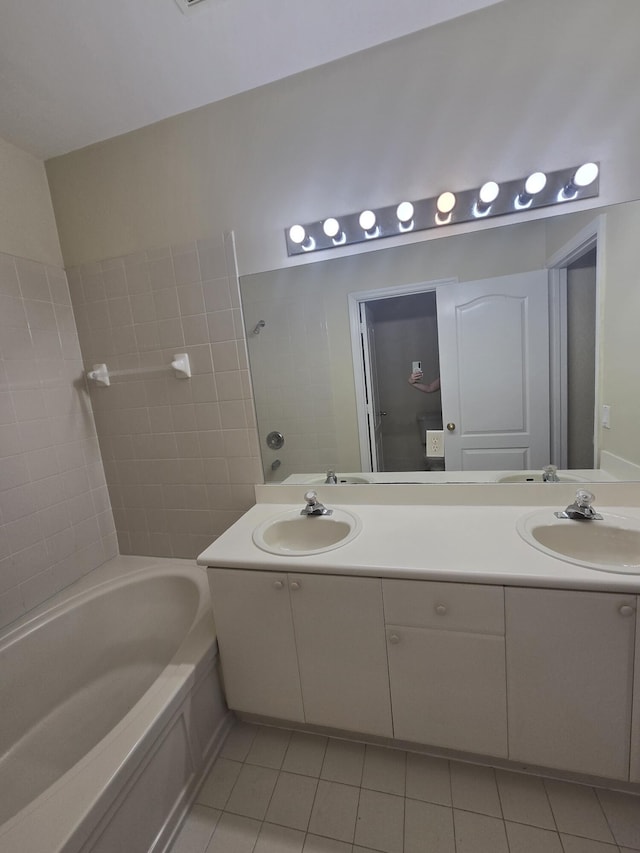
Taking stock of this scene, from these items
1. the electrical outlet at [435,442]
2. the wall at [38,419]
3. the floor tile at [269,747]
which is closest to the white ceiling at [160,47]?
the wall at [38,419]

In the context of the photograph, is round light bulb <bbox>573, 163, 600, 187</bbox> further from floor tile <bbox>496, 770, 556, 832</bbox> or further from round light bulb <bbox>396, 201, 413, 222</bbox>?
floor tile <bbox>496, 770, 556, 832</bbox>

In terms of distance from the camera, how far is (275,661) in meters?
1.20

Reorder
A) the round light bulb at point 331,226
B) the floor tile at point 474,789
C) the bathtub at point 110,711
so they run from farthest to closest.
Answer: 1. the round light bulb at point 331,226
2. the floor tile at point 474,789
3. the bathtub at point 110,711

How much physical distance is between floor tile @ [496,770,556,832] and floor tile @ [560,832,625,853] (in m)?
0.04

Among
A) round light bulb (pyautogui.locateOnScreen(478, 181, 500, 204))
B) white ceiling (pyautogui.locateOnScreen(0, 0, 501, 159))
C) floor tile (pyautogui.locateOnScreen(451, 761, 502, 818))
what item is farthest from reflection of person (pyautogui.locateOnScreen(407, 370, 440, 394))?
floor tile (pyautogui.locateOnScreen(451, 761, 502, 818))

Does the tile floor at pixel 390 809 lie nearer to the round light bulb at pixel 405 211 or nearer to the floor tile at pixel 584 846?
the floor tile at pixel 584 846

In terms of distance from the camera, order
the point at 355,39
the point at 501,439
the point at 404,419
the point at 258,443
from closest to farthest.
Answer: the point at 355,39 < the point at 501,439 < the point at 404,419 < the point at 258,443

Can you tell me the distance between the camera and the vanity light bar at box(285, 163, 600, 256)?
115cm

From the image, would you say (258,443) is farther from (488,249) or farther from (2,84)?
(2,84)

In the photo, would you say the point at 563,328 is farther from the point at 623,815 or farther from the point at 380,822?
the point at 380,822

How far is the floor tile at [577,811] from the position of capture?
96cm

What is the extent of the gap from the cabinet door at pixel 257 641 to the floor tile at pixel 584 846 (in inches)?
30.4

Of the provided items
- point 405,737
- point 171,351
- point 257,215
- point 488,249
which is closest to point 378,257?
point 488,249

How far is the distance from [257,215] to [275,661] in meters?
1.68
